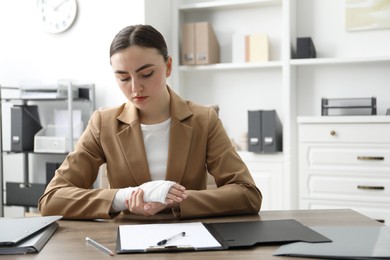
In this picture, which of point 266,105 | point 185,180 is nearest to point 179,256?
point 185,180

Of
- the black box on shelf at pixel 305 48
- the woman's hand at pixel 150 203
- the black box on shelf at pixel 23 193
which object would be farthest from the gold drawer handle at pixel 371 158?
the black box on shelf at pixel 23 193

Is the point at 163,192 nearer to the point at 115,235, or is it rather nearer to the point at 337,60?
the point at 115,235

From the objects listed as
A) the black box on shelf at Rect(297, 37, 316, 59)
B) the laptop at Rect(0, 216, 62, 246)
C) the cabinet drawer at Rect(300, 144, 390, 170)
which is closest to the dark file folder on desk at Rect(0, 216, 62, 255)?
the laptop at Rect(0, 216, 62, 246)

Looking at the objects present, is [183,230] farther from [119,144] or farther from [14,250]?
[119,144]

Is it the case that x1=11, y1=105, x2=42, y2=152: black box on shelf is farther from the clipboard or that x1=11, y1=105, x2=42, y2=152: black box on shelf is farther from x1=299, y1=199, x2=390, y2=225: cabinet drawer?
the clipboard

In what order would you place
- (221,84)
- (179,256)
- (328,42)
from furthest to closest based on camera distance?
(221,84)
(328,42)
(179,256)

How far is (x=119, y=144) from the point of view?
159cm

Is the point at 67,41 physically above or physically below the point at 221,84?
above

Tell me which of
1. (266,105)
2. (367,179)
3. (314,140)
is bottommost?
(367,179)

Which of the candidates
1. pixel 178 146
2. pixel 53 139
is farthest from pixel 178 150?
pixel 53 139

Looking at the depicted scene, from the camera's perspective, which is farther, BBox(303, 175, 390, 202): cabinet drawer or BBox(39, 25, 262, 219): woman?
BBox(303, 175, 390, 202): cabinet drawer

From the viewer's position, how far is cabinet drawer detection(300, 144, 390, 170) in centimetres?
312

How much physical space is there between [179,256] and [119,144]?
Result: 68cm

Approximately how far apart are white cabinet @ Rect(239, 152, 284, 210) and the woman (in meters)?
1.97
